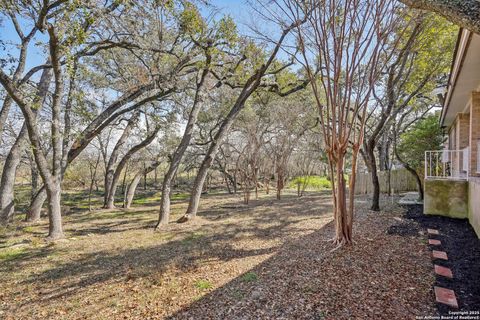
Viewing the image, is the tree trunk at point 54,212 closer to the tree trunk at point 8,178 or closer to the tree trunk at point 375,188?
the tree trunk at point 8,178

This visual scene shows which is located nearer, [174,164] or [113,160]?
[174,164]

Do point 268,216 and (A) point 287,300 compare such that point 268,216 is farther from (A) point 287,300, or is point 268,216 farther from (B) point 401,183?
(B) point 401,183

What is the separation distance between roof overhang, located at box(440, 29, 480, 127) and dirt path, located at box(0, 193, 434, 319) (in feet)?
9.91

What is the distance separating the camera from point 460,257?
3.61 metres

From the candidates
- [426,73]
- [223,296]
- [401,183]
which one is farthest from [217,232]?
[401,183]

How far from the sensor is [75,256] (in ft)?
16.3

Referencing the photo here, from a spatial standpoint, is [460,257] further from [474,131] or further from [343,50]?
[474,131]

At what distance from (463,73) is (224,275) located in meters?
5.69

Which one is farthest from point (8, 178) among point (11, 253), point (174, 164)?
point (174, 164)

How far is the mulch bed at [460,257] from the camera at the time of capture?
250cm

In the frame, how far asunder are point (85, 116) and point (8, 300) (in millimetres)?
4612

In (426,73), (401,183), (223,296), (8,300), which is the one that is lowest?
(8,300)

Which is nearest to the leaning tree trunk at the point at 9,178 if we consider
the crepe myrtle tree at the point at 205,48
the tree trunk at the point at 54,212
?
the tree trunk at the point at 54,212

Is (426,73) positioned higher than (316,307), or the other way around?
(426,73)
